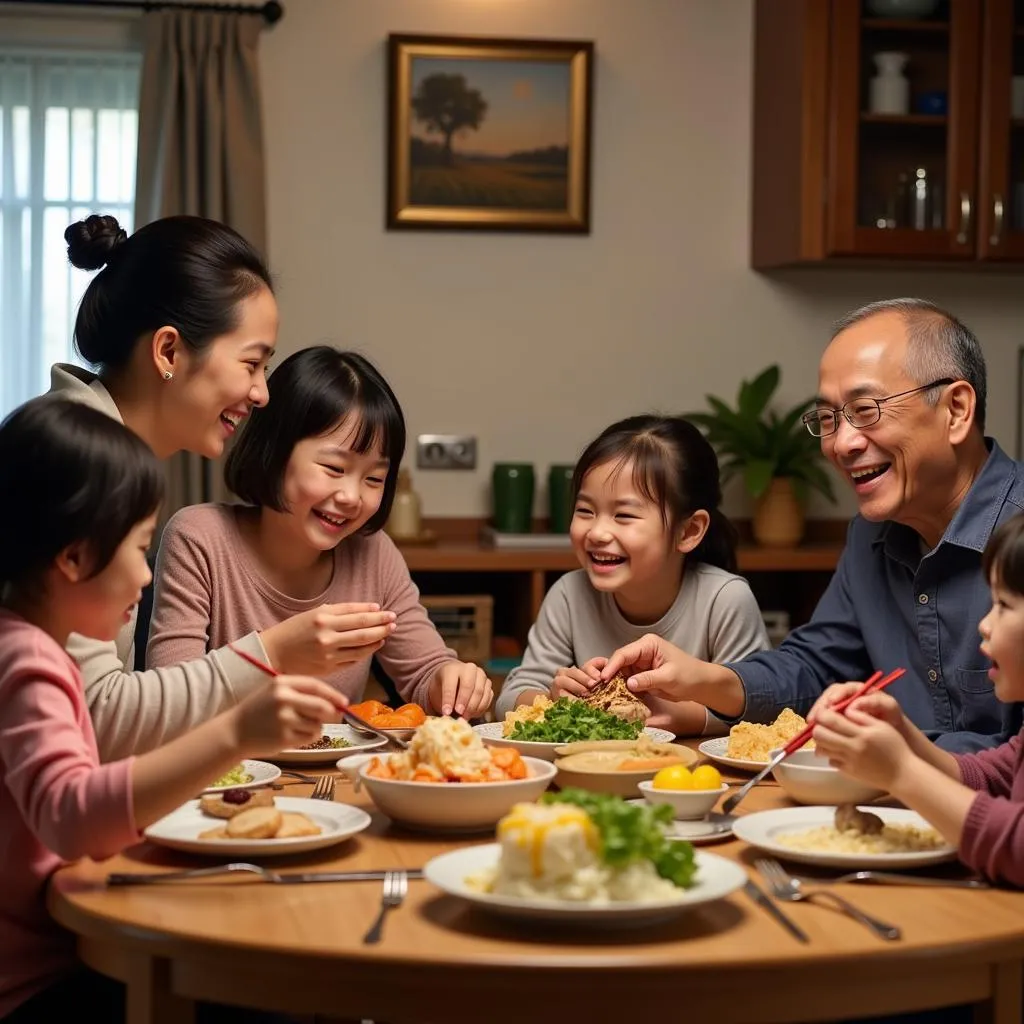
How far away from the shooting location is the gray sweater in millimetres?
2502

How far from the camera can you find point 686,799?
4.86 ft

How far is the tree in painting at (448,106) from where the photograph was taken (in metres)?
4.21

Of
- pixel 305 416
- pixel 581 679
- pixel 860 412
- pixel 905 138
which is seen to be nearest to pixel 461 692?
pixel 581 679

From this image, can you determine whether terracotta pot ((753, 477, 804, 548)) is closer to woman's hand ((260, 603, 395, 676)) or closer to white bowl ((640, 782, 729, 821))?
woman's hand ((260, 603, 395, 676))

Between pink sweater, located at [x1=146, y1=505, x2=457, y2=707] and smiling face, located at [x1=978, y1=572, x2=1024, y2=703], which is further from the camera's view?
pink sweater, located at [x1=146, y1=505, x2=457, y2=707]

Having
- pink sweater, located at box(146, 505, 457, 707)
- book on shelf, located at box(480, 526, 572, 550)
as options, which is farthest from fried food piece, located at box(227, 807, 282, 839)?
book on shelf, located at box(480, 526, 572, 550)

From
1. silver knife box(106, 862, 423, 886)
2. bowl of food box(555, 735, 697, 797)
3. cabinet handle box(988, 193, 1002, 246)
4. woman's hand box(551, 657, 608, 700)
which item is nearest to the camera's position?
silver knife box(106, 862, 423, 886)

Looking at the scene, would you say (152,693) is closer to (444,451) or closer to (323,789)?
(323,789)

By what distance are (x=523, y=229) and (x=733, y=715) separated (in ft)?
7.94

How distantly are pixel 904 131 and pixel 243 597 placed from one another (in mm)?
2648

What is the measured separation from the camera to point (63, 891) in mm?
1303

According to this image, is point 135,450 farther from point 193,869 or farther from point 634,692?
point 634,692

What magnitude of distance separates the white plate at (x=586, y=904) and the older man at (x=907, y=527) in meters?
0.79

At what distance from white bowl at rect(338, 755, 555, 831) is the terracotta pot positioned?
2.88 metres
